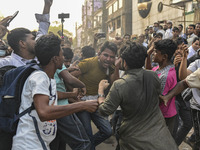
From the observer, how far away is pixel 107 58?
3822 mm

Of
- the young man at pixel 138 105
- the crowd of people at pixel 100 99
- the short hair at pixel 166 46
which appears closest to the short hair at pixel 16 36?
the crowd of people at pixel 100 99

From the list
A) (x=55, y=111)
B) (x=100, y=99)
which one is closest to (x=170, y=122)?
(x=100, y=99)

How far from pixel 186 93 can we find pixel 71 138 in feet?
6.22

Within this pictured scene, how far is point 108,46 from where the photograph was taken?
3832mm

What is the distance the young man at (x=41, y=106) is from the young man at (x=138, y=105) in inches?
14.5

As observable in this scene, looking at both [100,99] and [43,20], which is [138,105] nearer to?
[100,99]

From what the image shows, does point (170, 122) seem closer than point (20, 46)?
No

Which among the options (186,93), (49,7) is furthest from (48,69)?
(186,93)

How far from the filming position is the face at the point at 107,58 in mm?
3822

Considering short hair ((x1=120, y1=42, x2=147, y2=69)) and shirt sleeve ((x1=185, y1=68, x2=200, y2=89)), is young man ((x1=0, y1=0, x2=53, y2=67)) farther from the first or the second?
shirt sleeve ((x1=185, y1=68, x2=200, y2=89))

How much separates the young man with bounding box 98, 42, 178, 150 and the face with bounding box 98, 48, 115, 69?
1.29 meters

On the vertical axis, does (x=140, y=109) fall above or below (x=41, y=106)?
below

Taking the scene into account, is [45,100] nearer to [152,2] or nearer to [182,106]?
[182,106]

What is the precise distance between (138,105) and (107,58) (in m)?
1.55
